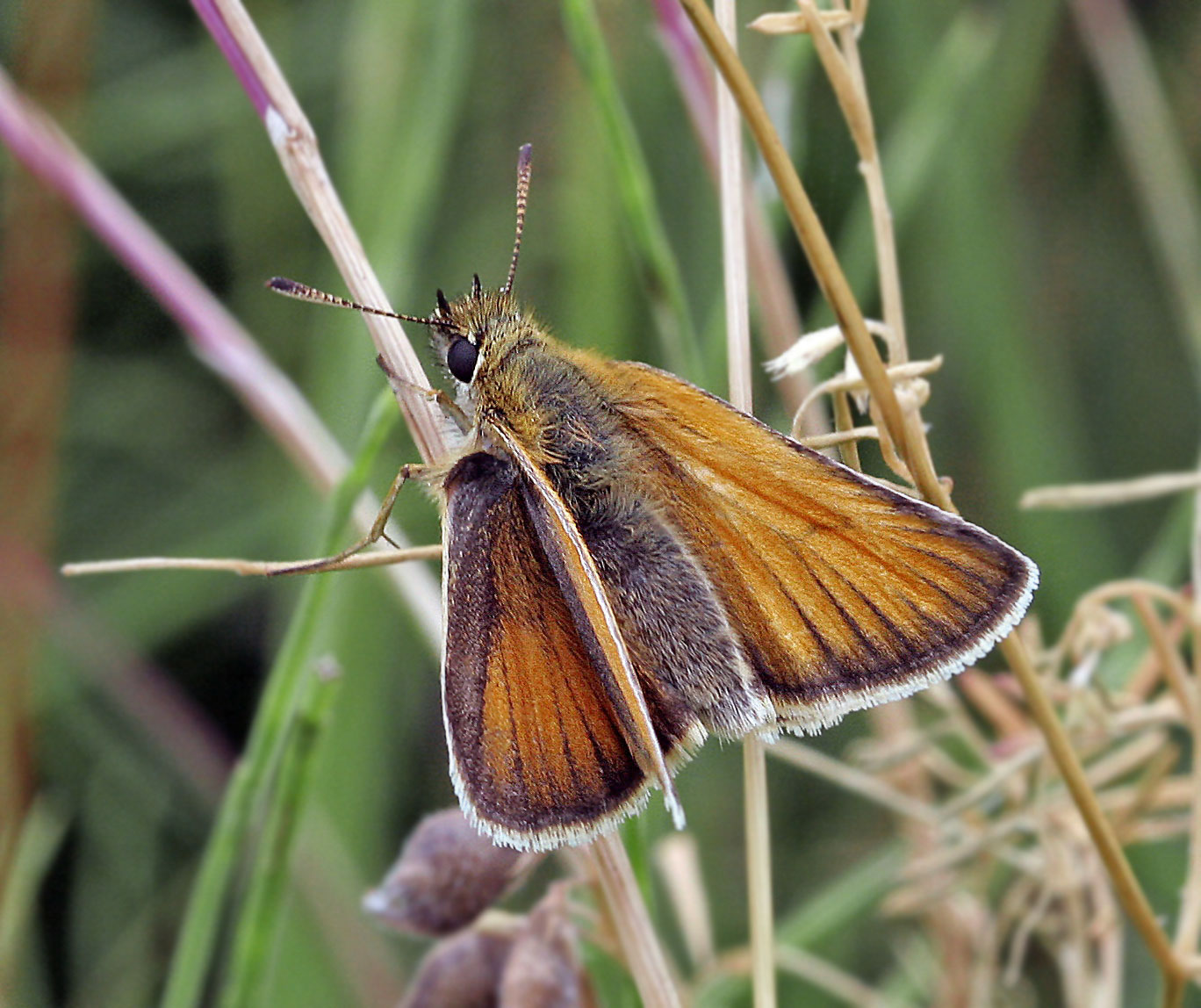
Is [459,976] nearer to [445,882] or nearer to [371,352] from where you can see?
[445,882]

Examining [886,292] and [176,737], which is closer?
[886,292]

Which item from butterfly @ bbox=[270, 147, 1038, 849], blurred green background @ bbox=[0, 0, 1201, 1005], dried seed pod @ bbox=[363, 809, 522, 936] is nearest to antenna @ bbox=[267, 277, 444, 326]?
butterfly @ bbox=[270, 147, 1038, 849]

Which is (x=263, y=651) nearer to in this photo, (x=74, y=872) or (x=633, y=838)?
(x=74, y=872)

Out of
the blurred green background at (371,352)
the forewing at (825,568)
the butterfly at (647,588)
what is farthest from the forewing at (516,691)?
the blurred green background at (371,352)

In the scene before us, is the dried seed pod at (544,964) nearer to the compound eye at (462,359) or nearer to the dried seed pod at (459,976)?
the dried seed pod at (459,976)

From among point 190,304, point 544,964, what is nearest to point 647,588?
point 544,964

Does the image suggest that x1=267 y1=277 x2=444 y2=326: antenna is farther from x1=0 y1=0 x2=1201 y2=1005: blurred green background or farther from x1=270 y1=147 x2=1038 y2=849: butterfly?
x1=0 y1=0 x2=1201 y2=1005: blurred green background

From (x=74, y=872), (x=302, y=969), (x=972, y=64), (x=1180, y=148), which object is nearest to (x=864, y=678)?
(x=302, y=969)
